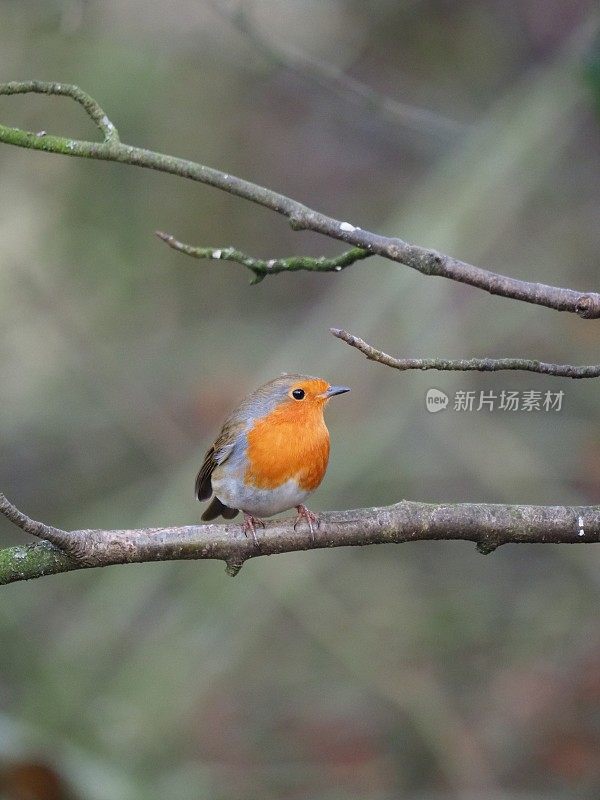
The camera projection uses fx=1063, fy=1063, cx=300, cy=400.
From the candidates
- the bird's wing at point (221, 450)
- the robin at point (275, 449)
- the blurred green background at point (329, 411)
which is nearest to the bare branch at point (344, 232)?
the robin at point (275, 449)

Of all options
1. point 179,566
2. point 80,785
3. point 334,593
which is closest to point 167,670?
point 179,566

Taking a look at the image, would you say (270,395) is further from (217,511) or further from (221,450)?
(217,511)

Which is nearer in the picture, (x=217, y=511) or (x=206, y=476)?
(x=206, y=476)

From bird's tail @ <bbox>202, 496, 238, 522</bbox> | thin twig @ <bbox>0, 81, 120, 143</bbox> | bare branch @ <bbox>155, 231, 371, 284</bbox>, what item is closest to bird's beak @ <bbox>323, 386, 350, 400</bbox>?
bird's tail @ <bbox>202, 496, 238, 522</bbox>

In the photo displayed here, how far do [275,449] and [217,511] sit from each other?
0.90m

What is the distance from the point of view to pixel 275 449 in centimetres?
420

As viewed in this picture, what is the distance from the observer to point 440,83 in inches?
354

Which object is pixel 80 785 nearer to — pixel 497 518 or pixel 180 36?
pixel 497 518

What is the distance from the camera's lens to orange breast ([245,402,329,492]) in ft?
13.5

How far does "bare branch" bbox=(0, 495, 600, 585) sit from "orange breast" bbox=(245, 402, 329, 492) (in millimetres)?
908

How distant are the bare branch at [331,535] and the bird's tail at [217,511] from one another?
1.75 meters

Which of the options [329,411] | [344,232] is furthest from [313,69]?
[344,232]

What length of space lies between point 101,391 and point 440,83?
12.8ft

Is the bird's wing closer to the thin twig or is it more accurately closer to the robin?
the robin
